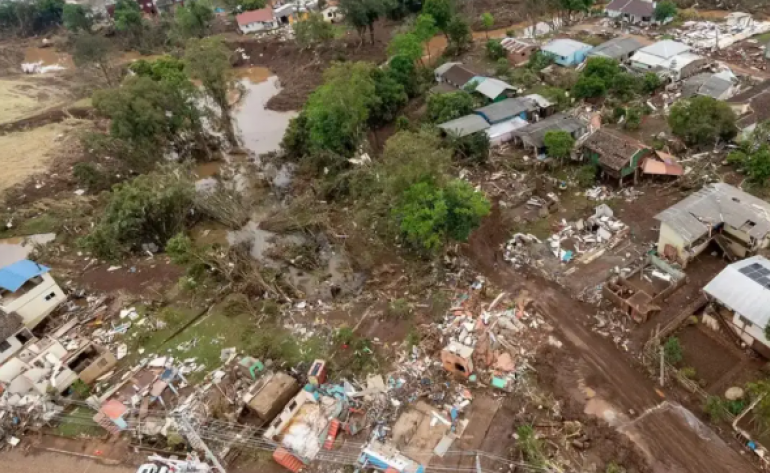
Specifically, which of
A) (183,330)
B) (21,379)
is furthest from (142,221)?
(21,379)

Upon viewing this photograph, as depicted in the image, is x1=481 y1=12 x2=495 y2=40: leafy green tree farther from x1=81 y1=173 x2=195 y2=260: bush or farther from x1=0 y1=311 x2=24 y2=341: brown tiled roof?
x1=0 y1=311 x2=24 y2=341: brown tiled roof

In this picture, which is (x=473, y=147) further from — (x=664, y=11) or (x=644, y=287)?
(x=664, y=11)

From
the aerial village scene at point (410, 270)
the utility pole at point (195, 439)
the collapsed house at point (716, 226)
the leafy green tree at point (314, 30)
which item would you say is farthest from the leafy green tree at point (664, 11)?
the utility pole at point (195, 439)

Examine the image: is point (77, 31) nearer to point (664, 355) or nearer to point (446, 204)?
point (446, 204)

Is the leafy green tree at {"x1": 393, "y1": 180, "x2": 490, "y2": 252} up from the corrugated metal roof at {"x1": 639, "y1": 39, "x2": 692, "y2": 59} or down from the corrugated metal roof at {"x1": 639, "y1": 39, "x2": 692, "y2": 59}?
up

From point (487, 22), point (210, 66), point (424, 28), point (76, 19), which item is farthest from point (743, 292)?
point (76, 19)

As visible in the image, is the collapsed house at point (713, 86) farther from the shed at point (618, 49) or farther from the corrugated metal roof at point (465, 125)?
the corrugated metal roof at point (465, 125)

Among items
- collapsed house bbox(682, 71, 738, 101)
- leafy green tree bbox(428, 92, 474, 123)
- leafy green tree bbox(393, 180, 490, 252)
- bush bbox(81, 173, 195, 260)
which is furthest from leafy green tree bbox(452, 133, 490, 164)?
bush bbox(81, 173, 195, 260)
